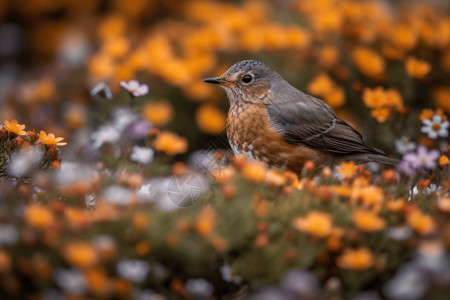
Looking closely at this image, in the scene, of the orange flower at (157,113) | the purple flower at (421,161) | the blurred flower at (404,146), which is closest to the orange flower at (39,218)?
the purple flower at (421,161)

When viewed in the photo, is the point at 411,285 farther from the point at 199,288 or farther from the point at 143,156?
the point at 143,156

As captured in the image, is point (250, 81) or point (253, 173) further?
point (250, 81)

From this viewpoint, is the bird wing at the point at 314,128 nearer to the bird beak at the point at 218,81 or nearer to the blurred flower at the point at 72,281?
the bird beak at the point at 218,81

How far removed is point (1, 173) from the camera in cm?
293

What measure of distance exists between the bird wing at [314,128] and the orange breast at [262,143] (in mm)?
52

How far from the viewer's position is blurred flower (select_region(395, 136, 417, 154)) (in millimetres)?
3916

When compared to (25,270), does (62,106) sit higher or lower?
lower

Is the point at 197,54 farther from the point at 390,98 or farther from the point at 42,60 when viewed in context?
the point at 42,60

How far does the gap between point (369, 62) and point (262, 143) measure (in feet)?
5.51

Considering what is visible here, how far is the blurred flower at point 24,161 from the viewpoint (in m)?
2.74

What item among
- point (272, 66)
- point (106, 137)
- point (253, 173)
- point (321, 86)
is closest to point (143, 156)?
point (106, 137)

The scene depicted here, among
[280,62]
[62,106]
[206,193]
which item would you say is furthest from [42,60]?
[206,193]

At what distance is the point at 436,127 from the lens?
3617 millimetres

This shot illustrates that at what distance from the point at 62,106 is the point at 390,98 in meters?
3.12
